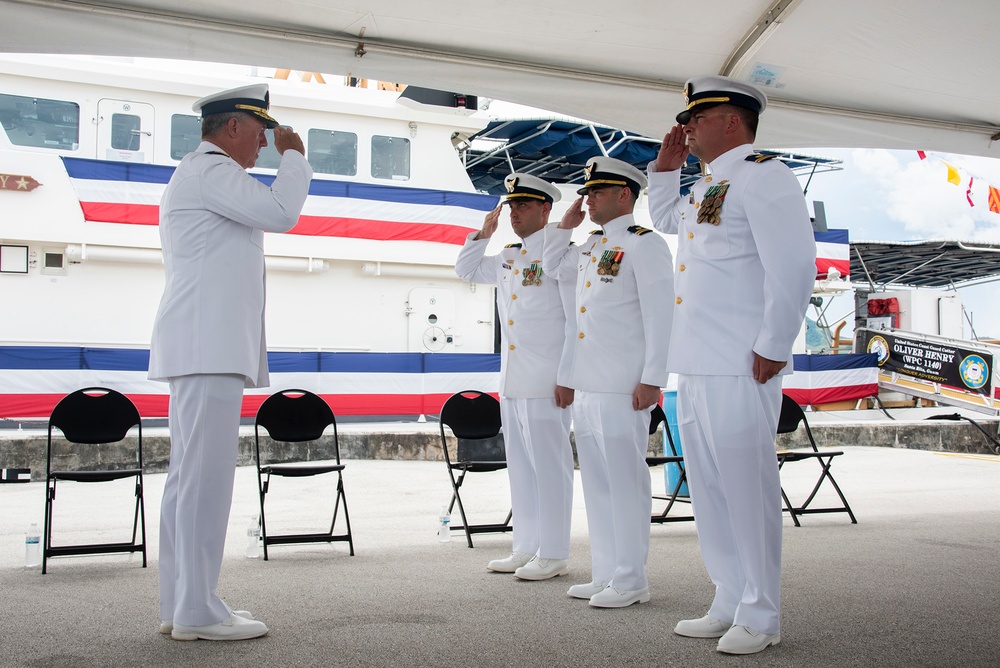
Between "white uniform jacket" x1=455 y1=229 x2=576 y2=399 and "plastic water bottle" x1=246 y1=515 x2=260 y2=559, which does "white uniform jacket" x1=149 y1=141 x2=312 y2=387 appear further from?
"plastic water bottle" x1=246 y1=515 x2=260 y2=559

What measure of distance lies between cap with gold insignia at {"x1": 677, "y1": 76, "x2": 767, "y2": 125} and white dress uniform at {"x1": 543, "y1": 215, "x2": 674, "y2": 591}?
2.58 ft

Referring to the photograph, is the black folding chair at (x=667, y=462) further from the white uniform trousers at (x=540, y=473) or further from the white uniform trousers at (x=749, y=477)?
the white uniform trousers at (x=749, y=477)

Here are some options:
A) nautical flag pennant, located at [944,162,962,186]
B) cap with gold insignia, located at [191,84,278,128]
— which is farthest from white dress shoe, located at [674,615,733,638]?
nautical flag pennant, located at [944,162,962,186]

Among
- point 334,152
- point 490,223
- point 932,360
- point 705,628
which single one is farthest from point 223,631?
point 932,360

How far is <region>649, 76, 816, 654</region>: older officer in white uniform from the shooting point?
2689 mm

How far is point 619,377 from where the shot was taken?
358 cm

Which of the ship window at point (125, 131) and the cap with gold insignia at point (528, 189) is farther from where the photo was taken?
the ship window at point (125, 131)

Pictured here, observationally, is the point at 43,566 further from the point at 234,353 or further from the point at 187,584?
the point at 234,353

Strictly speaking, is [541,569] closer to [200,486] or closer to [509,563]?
[509,563]

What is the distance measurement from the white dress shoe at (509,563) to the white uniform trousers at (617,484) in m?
0.63

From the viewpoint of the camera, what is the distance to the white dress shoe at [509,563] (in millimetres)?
4148

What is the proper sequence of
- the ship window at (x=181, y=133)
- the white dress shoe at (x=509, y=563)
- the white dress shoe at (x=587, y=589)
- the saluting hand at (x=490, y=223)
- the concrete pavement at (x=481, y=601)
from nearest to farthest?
the concrete pavement at (x=481, y=601) → the white dress shoe at (x=587, y=589) → the white dress shoe at (x=509, y=563) → the saluting hand at (x=490, y=223) → the ship window at (x=181, y=133)

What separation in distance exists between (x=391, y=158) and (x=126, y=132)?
323 cm

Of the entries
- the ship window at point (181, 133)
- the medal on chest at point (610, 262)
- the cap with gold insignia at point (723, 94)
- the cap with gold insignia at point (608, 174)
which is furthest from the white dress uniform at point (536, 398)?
the ship window at point (181, 133)
